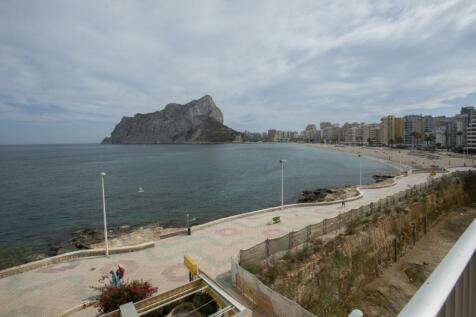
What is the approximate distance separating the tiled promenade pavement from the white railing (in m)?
10.5

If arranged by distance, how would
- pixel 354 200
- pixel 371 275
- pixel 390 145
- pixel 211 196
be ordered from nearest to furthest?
pixel 371 275, pixel 354 200, pixel 211 196, pixel 390 145

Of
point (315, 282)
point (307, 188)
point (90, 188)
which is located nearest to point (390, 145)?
point (307, 188)

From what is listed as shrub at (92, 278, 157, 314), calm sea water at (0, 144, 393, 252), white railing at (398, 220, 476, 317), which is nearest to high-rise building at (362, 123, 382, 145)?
calm sea water at (0, 144, 393, 252)

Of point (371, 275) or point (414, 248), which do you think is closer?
point (371, 275)

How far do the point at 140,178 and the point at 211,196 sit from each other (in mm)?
22338

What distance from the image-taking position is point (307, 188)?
4062 cm

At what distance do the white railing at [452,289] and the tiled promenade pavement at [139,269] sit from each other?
34.6 feet

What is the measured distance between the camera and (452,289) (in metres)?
1.03

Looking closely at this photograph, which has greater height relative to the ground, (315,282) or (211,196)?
(315,282)

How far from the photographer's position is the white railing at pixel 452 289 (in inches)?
35.5

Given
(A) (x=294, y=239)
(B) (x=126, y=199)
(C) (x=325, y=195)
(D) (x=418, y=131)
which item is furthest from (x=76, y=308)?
(D) (x=418, y=131)

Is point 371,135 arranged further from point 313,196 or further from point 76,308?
point 76,308

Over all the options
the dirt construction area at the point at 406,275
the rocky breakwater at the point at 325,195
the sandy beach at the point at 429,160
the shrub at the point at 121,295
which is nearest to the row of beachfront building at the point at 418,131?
the sandy beach at the point at 429,160

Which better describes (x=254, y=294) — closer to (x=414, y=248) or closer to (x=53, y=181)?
(x=414, y=248)
